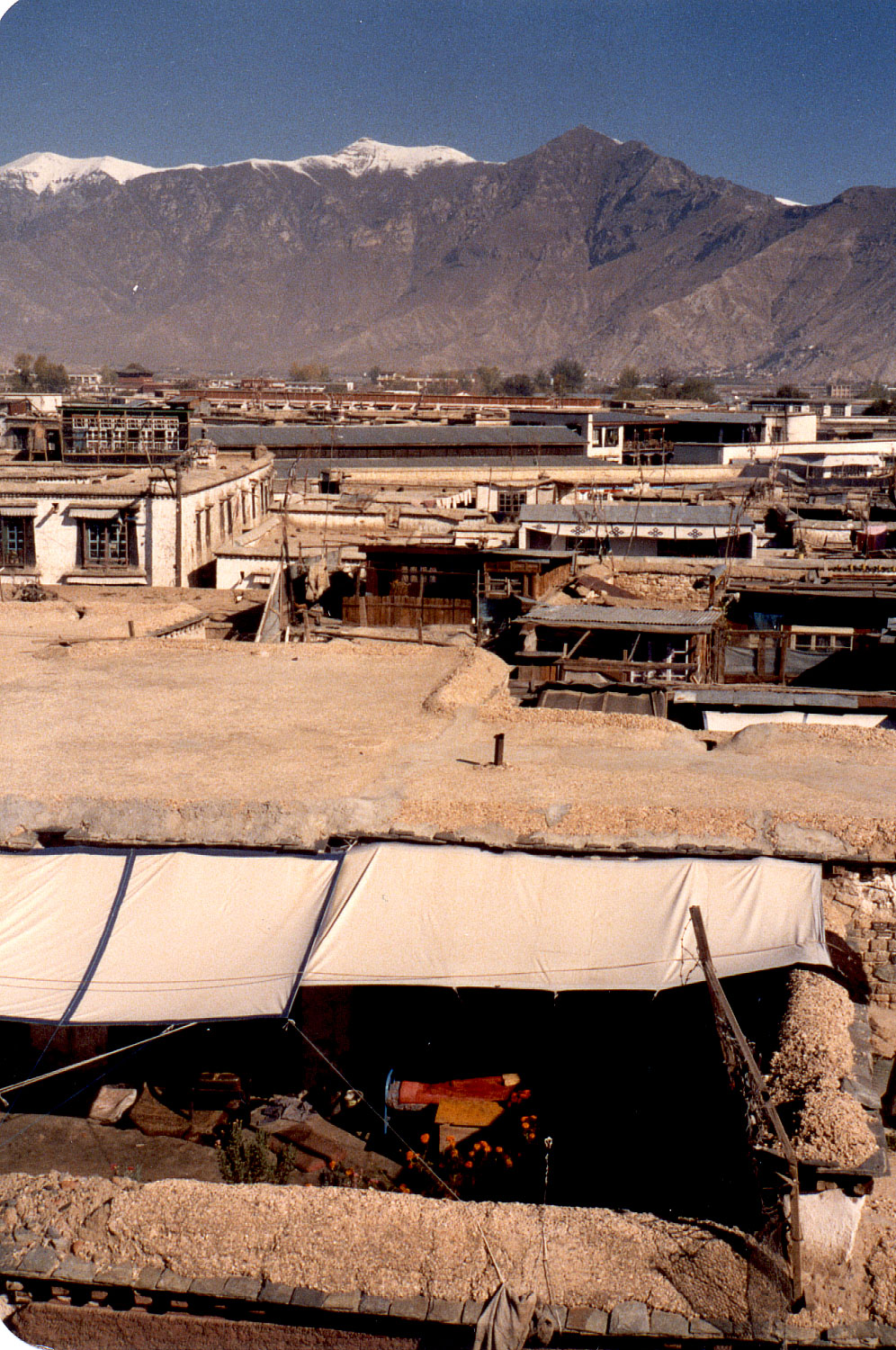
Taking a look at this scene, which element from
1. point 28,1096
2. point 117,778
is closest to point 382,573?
point 117,778

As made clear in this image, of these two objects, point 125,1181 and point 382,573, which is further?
point 382,573

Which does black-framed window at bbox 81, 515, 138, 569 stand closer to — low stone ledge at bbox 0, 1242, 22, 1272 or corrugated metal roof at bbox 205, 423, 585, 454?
corrugated metal roof at bbox 205, 423, 585, 454

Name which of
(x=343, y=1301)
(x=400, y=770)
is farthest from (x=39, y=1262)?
(x=400, y=770)

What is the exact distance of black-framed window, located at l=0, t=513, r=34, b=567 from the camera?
1176 inches

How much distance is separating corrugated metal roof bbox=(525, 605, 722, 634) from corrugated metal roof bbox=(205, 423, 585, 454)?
108ft

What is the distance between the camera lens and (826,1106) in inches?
305

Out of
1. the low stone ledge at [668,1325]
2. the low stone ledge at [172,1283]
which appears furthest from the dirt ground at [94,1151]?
the low stone ledge at [668,1325]

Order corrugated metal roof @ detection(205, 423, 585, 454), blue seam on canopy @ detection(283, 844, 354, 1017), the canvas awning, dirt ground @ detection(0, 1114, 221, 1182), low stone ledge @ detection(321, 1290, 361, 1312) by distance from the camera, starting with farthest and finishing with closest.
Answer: corrugated metal roof @ detection(205, 423, 585, 454)
the canvas awning
dirt ground @ detection(0, 1114, 221, 1182)
blue seam on canopy @ detection(283, 844, 354, 1017)
low stone ledge @ detection(321, 1290, 361, 1312)

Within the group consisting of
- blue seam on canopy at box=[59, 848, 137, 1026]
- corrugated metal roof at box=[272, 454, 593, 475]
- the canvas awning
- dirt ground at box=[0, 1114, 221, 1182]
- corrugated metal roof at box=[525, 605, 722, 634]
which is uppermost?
corrugated metal roof at box=[272, 454, 593, 475]

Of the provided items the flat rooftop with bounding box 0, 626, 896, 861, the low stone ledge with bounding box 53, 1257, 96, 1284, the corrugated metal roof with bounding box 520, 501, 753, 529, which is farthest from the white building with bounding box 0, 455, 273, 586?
the low stone ledge with bounding box 53, 1257, 96, 1284

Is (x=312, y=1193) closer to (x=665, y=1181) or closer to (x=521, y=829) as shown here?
(x=665, y=1181)

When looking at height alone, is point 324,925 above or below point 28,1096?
above

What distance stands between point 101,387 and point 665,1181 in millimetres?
101706

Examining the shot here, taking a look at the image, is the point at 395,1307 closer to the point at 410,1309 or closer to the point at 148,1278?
the point at 410,1309
